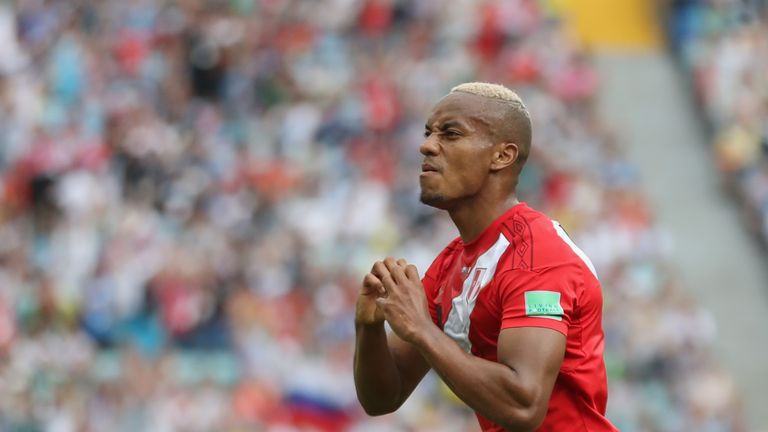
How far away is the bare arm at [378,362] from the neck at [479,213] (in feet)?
1.41

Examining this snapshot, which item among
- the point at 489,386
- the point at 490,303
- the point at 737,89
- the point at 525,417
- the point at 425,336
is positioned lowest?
the point at 525,417

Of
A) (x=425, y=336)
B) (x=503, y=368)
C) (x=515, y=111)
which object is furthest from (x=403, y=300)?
(x=515, y=111)

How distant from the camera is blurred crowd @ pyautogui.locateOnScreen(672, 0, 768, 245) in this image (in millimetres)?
15516

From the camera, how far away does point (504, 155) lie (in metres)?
4.74

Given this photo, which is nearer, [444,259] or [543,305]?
[543,305]

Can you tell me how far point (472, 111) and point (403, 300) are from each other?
0.77 m

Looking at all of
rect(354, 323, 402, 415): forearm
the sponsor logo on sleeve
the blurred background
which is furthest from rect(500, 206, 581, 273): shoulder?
the blurred background

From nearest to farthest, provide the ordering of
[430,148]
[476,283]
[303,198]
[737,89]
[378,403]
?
[476,283] → [430,148] → [378,403] → [303,198] → [737,89]

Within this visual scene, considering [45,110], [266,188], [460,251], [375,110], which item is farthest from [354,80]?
[460,251]

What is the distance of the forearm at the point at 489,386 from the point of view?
415 centimetres

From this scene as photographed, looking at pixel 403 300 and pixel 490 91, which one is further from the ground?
pixel 490 91

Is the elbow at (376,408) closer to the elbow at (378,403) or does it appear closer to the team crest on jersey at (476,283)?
the elbow at (378,403)

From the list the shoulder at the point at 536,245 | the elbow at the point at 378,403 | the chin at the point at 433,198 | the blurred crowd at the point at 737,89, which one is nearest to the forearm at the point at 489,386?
the shoulder at the point at 536,245

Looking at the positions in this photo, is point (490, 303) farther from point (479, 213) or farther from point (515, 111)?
point (515, 111)
